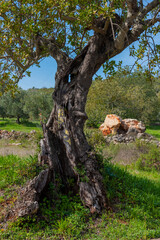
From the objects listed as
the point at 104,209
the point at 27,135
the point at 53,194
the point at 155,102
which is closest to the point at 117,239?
the point at 104,209

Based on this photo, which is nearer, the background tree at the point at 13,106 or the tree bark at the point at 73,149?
the tree bark at the point at 73,149

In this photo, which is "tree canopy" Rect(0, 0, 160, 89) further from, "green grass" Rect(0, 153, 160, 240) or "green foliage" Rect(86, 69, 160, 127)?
"green foliage" Rect(86, 69, 160, 127)

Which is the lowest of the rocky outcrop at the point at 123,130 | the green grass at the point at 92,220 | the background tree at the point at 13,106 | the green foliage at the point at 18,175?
the green grass at the point at 92,220

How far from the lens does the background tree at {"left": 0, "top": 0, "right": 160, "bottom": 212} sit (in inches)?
185

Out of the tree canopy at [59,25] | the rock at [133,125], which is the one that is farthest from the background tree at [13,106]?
the tree canopy at [59,25]

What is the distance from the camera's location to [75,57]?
576cm

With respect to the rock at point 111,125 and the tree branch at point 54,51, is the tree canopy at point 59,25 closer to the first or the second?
the tree branch at point 54,51

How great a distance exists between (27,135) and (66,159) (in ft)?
44.3

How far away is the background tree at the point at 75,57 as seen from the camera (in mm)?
4707

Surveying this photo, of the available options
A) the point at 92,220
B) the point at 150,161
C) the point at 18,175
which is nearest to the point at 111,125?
the point at 150,161

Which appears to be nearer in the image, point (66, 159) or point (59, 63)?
point (66, 159)

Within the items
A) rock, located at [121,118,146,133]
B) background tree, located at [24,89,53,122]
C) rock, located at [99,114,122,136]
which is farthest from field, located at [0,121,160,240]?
background tree, located at [24,89,53,122]

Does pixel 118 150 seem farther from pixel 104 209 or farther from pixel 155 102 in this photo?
pixel 155 102

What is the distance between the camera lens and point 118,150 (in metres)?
10.9
